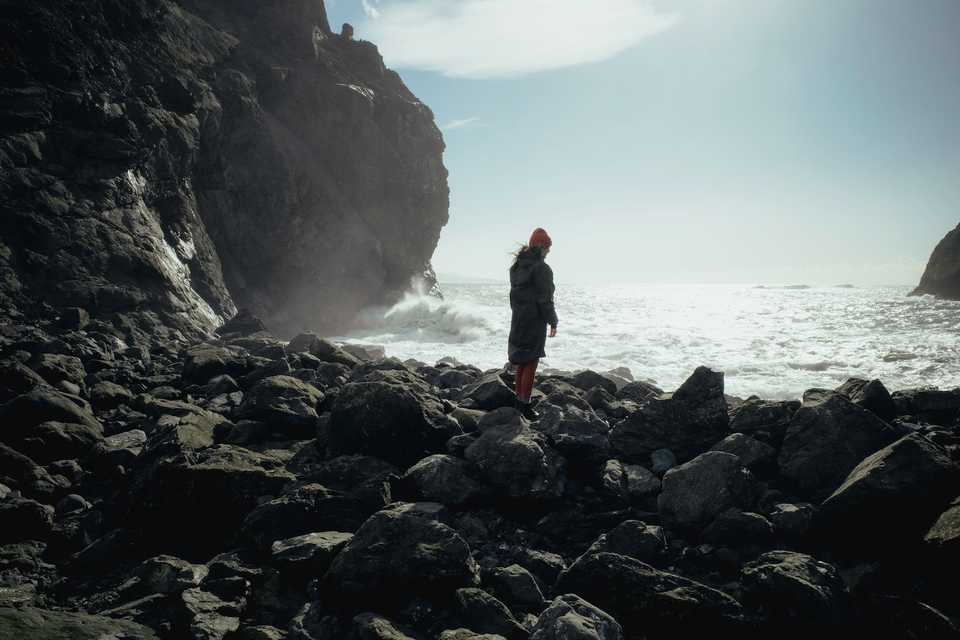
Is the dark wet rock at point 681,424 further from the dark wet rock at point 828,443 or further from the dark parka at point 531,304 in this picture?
the dark parka at point 531,304

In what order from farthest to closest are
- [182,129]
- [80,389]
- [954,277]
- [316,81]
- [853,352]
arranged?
1. [954,277]
2. [316,81]
3. [853,352]
4. [182,129]
5. [80,389]

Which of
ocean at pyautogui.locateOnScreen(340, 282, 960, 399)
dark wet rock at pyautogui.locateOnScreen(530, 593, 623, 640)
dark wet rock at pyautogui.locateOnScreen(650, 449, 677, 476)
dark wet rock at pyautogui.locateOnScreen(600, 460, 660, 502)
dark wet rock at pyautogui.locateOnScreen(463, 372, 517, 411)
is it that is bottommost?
ocean at pyautogui.locateOnScreen(340, 282, 960, 399)

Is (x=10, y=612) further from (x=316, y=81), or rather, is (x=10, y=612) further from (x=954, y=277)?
(x=954, y=277)

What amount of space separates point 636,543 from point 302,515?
246 cm

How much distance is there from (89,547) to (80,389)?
439 cm

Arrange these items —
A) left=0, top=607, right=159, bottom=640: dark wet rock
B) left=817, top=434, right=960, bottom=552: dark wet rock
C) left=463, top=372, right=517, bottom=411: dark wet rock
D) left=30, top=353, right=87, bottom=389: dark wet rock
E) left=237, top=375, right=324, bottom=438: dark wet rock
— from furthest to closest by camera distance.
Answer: left=30, top=353, right=87, bottom=389: dark wet rock
left=463, top=372, right=517, bottom=411: dark wet rock
left=237, top=375, right=324, bottom=438: dark wet rock
left=817, top=434, right=960, bottom=552: dark wet rock
left=0, top=607, right=159, bottom=640: dark wet rock

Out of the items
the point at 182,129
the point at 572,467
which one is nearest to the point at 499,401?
the point at 572,467

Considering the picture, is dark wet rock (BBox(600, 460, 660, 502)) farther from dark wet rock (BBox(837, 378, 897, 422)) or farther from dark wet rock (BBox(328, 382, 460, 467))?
dark wet rock (BBox(837, 378, 897, 422))

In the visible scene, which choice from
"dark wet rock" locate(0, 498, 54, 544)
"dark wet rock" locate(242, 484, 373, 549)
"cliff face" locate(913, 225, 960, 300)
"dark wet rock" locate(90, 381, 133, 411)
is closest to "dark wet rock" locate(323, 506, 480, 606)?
"dark wet rock" locate(242, 484, 373, 549)

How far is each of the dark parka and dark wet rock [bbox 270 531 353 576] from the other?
334cm

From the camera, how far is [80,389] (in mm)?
7285

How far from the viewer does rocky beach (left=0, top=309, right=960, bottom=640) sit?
2.99 m

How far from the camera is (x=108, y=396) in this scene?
23.2ft

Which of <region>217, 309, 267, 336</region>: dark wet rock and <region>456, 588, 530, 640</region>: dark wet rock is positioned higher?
<region>217, 309, 267, 336</region>: dark wet rock
